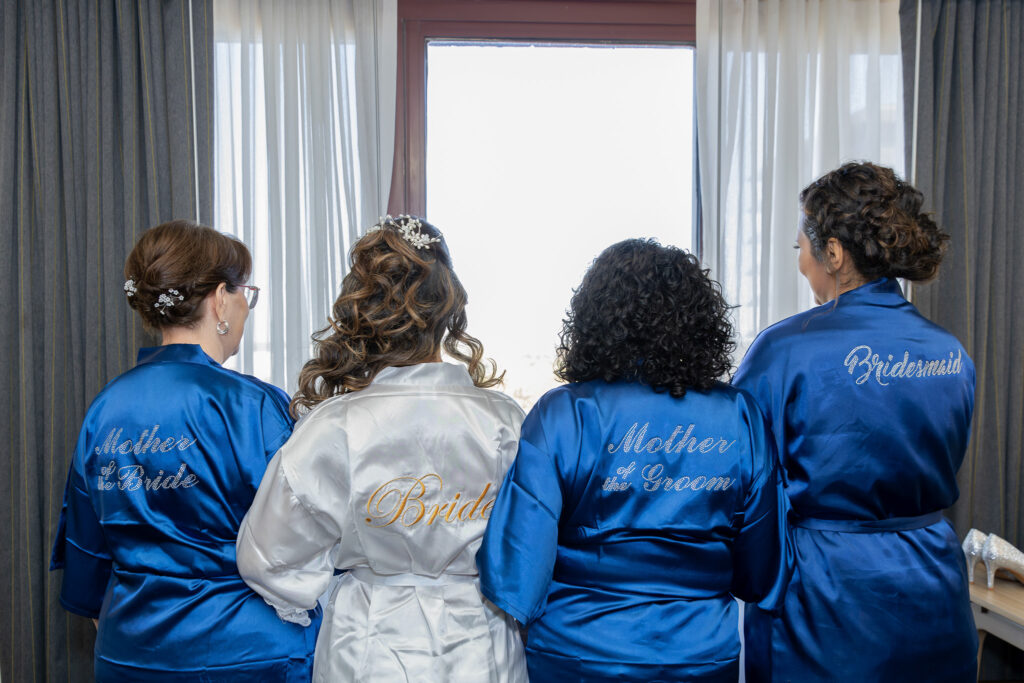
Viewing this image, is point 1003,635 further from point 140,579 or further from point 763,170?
point 140,579

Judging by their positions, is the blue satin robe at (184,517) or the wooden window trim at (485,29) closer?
the blue satin robe at (184,517)

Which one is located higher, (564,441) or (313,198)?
(313,198)

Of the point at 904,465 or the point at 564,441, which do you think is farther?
the point at 904,465

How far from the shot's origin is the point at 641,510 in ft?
4.25

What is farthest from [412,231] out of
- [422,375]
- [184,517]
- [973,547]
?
[973,547]

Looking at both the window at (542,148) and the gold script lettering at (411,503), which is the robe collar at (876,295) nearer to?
the gold script lettering at (411,503)

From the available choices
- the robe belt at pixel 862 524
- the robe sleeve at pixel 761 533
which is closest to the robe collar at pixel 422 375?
the robe sleeve at pixel 761 533

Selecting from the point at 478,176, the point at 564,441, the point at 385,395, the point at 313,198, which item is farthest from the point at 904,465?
the point at 313,198

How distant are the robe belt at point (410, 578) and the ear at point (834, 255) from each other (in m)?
0.96

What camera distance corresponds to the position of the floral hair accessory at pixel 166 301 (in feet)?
4.85

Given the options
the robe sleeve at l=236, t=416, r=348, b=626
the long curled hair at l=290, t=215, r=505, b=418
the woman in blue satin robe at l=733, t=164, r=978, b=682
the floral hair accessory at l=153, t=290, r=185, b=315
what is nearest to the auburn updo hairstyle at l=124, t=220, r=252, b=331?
the floral hair accessory at l=153, t=290, r=185, b=315

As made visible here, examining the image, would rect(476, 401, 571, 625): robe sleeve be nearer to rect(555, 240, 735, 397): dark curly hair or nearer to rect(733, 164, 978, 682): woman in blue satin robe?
rect(555, 240, 735, 397): dark curly hair

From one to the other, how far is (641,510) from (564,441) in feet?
0.57

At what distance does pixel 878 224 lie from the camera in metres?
1.53
